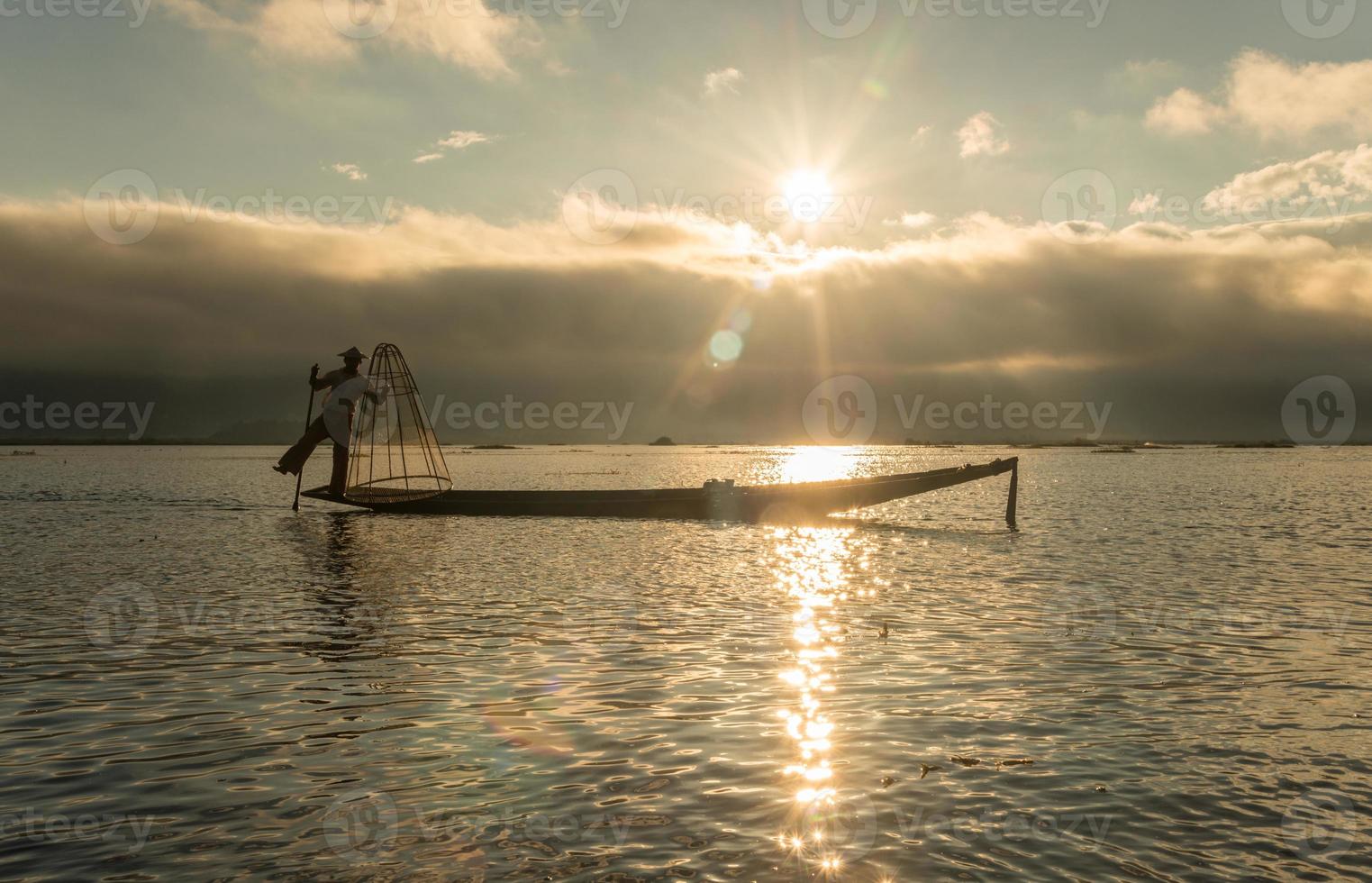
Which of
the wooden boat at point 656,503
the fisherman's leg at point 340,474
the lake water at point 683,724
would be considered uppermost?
the fisherman's leg at point 340,474

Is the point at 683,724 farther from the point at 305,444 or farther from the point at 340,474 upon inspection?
the point at 305,444

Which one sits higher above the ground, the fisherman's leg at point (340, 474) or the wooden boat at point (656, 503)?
the fisherman's leg at point (340, 474)

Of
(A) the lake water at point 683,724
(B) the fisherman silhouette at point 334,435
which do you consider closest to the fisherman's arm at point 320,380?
(B) the fisherman silhouette at point 334,435

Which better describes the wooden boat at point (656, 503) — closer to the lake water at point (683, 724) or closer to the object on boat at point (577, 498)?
the object on boat at point (577, 498)

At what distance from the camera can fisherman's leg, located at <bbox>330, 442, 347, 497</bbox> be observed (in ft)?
164

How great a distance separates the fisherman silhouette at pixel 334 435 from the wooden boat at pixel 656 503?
1199 mm

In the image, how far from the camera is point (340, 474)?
165ft

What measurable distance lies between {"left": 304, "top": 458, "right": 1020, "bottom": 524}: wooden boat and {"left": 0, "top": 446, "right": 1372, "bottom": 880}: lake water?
63.3 feet

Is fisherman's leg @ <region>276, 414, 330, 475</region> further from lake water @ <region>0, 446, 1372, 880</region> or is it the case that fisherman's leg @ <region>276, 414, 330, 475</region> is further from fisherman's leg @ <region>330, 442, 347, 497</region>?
lake water @ <region>0, 446, 1372, 880</region>

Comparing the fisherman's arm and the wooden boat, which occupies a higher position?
the fisherman's arm

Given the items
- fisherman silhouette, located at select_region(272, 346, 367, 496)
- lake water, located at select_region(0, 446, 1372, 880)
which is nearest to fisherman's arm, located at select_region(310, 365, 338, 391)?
fisherman silhouette, located at select_region(272, 346, 367, 496)

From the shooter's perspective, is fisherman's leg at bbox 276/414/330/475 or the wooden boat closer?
the wooden boat

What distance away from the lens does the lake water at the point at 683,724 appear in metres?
8.53

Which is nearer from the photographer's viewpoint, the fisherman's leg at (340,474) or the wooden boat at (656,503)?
the wooden boat at (656,503)
